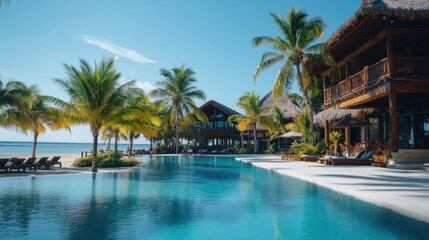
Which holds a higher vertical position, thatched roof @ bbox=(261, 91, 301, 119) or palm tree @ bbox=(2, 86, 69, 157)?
thatched roof @ bbox=(261, 91, 301, 119)

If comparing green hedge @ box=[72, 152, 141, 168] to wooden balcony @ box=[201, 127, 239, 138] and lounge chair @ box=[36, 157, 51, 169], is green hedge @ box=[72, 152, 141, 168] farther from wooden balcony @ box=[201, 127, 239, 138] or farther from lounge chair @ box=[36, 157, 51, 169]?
wooden balcony @ box=[201, 127, 239, 138]

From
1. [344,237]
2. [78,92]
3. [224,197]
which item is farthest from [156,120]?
[344,237]

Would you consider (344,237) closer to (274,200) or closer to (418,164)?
(274,200)

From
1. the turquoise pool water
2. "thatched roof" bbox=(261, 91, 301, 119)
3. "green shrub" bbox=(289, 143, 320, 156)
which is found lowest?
the turquoise pool water

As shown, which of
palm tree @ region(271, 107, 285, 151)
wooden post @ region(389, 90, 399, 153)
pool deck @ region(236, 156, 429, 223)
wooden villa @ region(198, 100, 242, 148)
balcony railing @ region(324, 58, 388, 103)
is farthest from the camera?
wooden villa @ region(198, 100, 242, 148)

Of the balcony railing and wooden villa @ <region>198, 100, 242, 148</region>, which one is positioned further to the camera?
wooden villa @ <region>198, 100, 242, 148</region>

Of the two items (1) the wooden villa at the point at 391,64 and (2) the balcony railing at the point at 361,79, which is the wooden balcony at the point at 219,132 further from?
(2) the balcony railing at the point at 361,79

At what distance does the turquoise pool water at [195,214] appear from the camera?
5266 mm

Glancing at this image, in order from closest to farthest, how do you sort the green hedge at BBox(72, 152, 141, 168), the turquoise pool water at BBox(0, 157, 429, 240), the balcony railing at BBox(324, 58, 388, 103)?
the turquoise pool water at BBox(0, 157, 429, 240)
the balcony railing at BBox(324, 58, 388, 103)
the green hedge at BBox(72, 152, 141, 168)

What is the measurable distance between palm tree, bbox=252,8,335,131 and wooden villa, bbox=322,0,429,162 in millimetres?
1557

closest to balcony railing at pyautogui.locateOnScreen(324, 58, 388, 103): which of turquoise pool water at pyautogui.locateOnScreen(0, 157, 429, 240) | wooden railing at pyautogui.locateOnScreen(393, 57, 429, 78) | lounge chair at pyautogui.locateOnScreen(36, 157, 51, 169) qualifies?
wooden railing at pyautogui.locateOnScreen(393, 57, 429, 78)

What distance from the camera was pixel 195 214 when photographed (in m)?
6.65

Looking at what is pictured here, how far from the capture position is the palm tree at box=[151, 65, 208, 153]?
35906 mm

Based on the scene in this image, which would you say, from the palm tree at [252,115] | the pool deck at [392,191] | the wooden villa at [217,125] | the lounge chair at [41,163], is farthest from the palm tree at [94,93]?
the wooden villa at [217,125]
